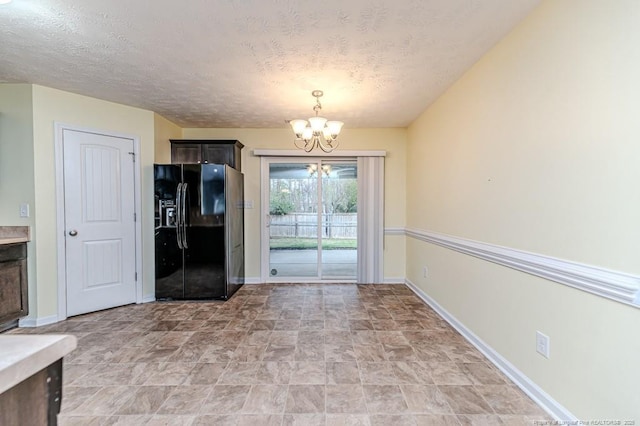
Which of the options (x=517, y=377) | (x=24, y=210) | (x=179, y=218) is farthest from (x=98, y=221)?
(x=517, y=377)

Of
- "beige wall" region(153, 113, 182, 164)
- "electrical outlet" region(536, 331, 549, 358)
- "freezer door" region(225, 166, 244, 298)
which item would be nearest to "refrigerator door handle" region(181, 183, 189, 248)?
"freezer door" region(225, 166, 244, 298)

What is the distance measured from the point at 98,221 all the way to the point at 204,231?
1.14 m

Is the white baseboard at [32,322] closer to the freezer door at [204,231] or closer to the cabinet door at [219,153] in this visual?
the freezer door at [204,231]

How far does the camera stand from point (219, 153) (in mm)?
4258

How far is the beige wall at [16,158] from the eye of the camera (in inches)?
116

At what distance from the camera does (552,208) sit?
1705mm

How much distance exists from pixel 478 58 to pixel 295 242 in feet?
11.2

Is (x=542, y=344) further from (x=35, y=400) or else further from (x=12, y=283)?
(x=12, y=283)

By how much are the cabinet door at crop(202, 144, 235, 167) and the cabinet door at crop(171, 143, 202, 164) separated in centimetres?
9

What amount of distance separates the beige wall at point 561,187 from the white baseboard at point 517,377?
4 centimetres

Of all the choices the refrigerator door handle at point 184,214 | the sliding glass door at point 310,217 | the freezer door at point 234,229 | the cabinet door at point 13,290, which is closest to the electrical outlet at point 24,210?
the cabinet door at point 13,290

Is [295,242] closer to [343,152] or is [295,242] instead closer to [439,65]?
[343,152]

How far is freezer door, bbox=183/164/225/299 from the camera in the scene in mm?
3695

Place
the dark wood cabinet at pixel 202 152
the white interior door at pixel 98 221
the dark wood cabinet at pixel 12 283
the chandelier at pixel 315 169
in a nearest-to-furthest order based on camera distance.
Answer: the dark wood cabinet at pixel 12 283
the white interior door at pixel 98 221
the dark wood cabinet at pixel 202 152
the chandelier at pixel 315 169
